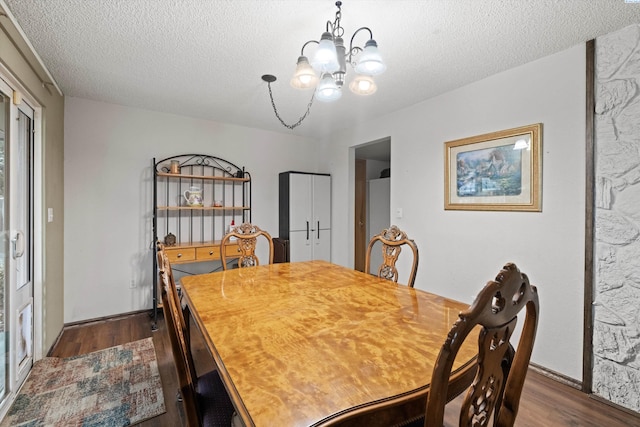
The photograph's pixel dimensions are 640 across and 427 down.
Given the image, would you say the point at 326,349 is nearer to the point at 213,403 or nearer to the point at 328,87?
the point at 213,403

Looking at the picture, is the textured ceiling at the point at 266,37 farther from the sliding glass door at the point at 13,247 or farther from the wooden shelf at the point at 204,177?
the wooden shelf at the point at 204,177

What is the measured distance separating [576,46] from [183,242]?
411 cm

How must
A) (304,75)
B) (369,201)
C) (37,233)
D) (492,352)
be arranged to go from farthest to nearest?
(369,201), (37,233), (304,75), (492,352)

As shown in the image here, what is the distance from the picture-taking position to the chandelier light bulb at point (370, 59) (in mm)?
1477

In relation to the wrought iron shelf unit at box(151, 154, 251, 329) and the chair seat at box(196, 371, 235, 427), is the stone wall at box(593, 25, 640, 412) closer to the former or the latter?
the chair seat at box(196, 371, 235, 427)

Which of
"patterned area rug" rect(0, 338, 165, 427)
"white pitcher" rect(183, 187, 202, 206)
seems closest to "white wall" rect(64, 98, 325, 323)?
"white pitcher" rect(183, 187, 202, 206)

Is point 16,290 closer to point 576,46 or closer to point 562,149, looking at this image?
point 562,149

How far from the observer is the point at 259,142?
429cm

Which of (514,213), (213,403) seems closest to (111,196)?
(213,403)

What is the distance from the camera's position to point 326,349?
976 mm

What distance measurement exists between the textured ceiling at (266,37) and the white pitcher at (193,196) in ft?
3.72

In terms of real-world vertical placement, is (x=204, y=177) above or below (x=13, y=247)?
above

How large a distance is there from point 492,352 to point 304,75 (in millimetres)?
1480

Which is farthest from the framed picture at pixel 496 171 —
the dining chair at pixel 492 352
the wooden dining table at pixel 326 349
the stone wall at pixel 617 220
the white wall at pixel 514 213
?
the dining chair at pixel 492 352
